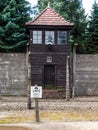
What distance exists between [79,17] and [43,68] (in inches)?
586

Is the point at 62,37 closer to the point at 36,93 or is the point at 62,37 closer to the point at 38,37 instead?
the point at 38,37

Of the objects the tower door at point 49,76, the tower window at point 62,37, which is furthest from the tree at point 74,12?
the tower door at point 49,76

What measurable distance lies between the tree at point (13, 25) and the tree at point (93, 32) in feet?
19.8

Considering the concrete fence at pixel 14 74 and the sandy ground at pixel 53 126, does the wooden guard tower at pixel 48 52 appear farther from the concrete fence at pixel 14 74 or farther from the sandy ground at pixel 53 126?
the sandy ground at pixel 53 126

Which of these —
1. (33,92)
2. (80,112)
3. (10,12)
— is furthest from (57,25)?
(33,92)

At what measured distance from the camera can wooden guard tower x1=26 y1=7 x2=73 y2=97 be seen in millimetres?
28094

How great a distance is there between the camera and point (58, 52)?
28250mm

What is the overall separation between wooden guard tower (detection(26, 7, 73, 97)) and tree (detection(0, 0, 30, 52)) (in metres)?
6.83

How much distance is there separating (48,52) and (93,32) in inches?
545

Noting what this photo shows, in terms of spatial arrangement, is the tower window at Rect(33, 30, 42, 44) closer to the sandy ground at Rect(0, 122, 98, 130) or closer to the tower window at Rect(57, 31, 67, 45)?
the tower window at Rect(57, 31, 67, 45)

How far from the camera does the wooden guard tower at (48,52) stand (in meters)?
28.1

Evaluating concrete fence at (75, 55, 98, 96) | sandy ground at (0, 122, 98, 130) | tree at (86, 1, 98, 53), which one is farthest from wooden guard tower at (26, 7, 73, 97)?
sandy ground at (0, 122, 98, 130)

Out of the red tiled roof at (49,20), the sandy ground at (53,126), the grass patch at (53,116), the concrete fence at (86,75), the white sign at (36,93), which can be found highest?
the red tiled roof at (49,20)

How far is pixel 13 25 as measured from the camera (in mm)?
35312
